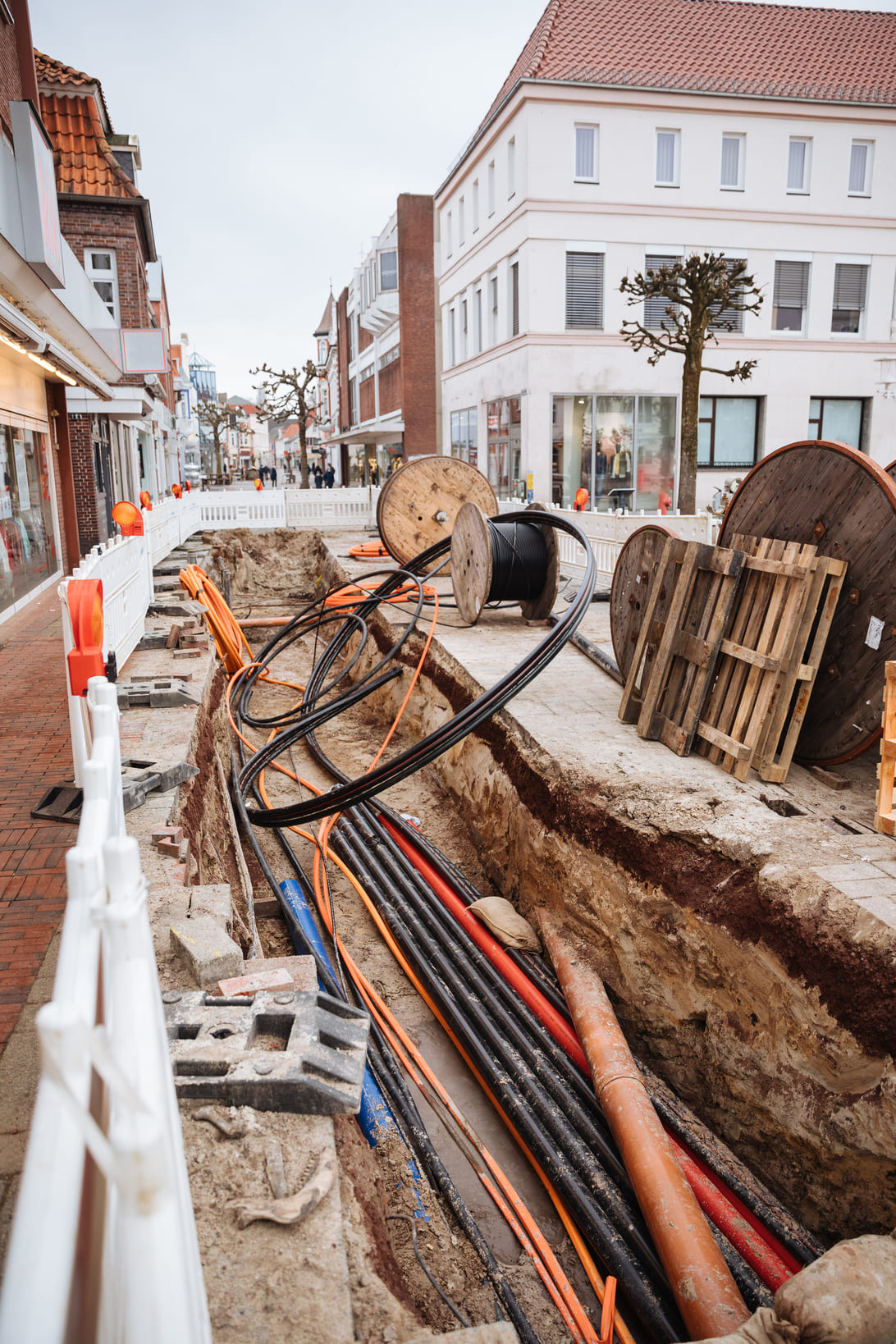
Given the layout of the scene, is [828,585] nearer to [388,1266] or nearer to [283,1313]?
[388,1266]

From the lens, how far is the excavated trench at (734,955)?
12.5ft

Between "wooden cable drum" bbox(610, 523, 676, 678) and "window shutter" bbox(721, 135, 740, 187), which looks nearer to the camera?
"wooden cable drum" bbox(610, 523, 676, 678)

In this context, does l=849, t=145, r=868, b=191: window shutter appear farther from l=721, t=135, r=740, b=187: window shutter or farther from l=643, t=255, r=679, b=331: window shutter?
l=643, t=255, r=679, b=331: window shutter

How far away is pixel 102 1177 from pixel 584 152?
2709 centimetres

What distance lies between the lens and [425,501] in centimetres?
1259

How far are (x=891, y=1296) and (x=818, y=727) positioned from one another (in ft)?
11.5

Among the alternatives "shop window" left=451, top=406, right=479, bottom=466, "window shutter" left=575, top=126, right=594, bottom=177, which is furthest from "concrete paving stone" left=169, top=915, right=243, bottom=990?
"shop window" left=451, top=406, right=479, bottom=466

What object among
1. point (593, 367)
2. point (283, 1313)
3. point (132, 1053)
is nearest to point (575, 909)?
point (283, 1313)

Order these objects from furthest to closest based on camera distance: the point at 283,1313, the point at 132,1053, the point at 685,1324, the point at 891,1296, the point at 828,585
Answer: the point at 828,585 → the point at 685,1324 → the point at 891,1296 → the point at 283,1313 → the point at 132,1053

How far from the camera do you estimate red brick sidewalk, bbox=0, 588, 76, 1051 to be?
3746 mm

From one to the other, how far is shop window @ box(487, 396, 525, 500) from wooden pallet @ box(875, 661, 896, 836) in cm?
1965

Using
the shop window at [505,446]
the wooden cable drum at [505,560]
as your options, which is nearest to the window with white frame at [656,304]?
the shop window at [505,446]

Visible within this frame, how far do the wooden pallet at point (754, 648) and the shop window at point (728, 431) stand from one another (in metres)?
20.5

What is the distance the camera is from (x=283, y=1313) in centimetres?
218
